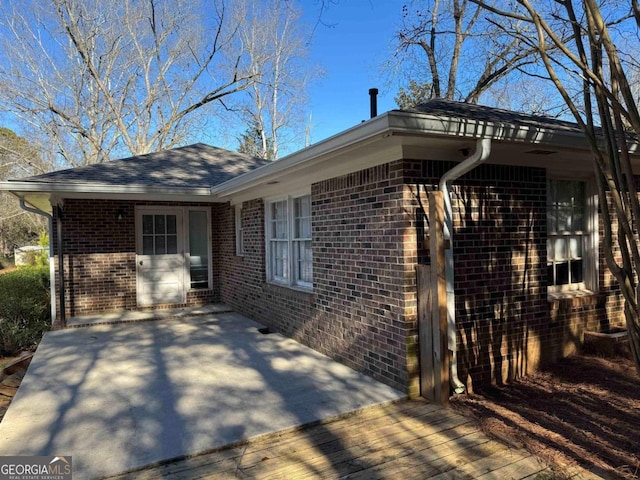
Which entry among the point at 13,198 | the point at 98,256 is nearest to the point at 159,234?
the point at 98,256

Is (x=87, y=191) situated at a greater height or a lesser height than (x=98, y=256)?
greater

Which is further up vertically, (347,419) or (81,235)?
(81,235)

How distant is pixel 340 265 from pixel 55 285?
6082 millimetres

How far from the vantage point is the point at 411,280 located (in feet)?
13.3

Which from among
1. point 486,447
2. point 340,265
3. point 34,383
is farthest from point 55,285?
point 486,447


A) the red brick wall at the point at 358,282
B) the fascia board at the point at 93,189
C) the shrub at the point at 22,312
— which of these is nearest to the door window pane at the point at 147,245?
the fascia board at the point at 93,189

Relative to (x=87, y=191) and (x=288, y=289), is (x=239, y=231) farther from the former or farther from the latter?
(x=87, y=191)

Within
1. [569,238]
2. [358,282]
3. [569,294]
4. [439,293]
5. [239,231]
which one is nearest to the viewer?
[439,293]

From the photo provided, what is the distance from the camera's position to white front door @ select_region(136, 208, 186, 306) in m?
8.90

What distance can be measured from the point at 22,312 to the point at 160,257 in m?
2.89

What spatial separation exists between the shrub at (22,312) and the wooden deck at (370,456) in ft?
23.1

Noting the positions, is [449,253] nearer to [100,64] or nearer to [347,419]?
[347,419]

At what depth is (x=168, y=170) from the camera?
885 centimetres

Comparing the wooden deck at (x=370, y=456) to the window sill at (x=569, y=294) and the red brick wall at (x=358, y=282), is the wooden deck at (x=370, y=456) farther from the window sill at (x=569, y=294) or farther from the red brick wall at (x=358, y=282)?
the window sill at (x=569, y=294)
